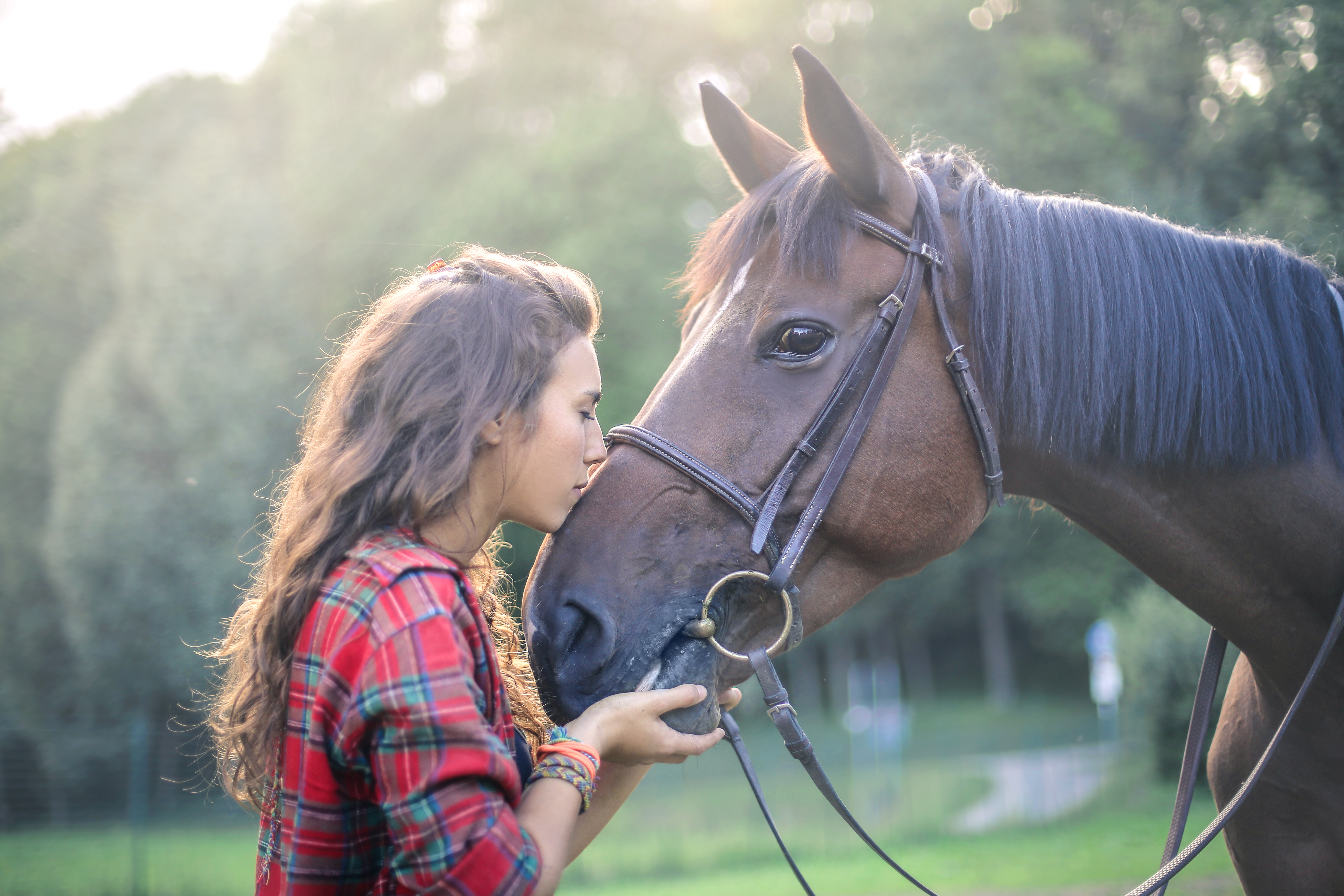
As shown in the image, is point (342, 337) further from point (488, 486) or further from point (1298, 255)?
point (1298, 255)

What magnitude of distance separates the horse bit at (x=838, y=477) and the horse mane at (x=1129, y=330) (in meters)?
0.08

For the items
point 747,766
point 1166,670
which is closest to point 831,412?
point 747,766

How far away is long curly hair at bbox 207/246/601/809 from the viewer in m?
1.56

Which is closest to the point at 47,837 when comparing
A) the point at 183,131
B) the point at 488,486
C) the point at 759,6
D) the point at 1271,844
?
the point at 488,486

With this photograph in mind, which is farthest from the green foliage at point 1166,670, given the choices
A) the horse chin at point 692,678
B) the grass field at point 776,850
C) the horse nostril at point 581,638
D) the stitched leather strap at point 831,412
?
the horse nostril at point 581,638

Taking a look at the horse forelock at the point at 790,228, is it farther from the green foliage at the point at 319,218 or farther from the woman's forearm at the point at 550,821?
the green foliage at the point at 319,218

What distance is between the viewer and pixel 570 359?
5.89 ft

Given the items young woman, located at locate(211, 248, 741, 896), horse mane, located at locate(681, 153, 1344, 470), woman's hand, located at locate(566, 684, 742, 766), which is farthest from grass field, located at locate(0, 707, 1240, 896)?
young woman, located at locate(211, 248, 741, 896)

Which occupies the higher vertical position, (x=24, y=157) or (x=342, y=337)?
(x=24, y=157)

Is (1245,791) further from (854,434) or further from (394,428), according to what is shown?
(394,428)

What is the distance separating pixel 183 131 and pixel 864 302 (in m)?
19.5

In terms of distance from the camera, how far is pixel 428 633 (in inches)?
52.8

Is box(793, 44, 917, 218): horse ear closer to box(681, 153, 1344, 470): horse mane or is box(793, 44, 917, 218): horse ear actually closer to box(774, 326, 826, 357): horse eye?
box(681, 153, 1344, 470): horse mane

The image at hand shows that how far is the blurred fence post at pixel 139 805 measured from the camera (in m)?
7.51
